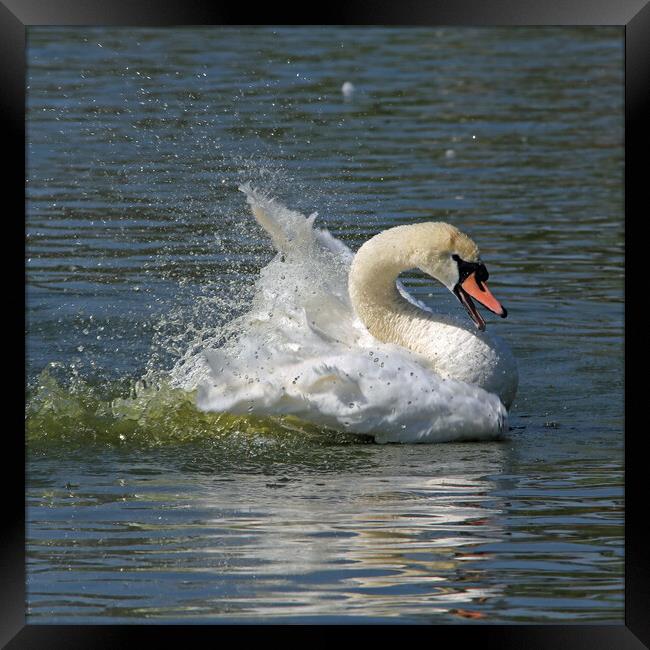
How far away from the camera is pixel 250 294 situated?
1068 cm

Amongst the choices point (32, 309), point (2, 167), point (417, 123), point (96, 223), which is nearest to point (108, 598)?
point (2, 167)

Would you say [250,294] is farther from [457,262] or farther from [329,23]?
[329,23]

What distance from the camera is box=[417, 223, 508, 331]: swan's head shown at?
9281 mm

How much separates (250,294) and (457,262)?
72.6 inches

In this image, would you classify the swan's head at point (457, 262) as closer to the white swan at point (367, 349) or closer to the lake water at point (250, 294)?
the white swan at point (367, 349)

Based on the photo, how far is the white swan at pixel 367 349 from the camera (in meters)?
8.78

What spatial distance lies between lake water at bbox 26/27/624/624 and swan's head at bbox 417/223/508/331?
790 millimetres

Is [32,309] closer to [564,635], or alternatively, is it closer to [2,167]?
[2,167]

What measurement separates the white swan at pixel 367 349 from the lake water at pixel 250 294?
228mm

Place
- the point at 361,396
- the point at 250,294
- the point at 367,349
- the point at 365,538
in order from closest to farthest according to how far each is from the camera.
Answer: the point at 365,538
the point at 361,396
the point at 367,349
the point at 250,294

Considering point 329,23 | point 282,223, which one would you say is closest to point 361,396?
point 282,223

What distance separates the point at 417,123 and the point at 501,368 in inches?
349

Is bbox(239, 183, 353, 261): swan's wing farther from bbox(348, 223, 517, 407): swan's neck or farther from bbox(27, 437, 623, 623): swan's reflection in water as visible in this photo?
bbox(27, 437, 623, 623): swan's reflection in water

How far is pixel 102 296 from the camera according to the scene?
11898 millimetres
